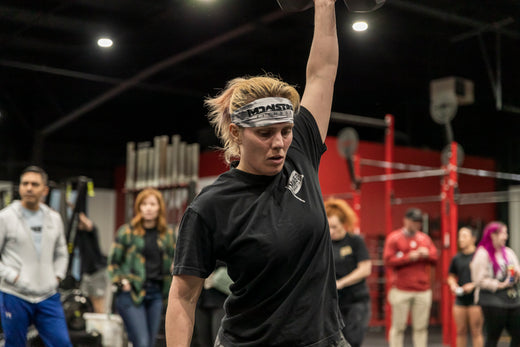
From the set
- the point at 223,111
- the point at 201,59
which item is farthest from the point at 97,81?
the point at 223,111

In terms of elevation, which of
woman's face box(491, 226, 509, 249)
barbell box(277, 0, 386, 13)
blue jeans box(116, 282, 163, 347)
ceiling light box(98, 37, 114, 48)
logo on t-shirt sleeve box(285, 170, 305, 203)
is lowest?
blue jeans box(116, 282, 163, 347)

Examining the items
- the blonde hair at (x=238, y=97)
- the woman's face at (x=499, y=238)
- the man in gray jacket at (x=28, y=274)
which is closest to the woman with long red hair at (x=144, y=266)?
the man in gray jacket at (x=28, y=274)

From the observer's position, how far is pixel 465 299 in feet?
22.0

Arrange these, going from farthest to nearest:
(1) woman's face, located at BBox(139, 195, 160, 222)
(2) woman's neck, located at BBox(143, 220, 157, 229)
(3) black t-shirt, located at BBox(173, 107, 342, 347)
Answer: (2) woman's neck, located at BBox(143, 220, 157, 229) < (1) woman's face, located at BBox(139, 195, 160, 222) < (3) black t-shirt, located at BBox(173, 107, 342, 347)

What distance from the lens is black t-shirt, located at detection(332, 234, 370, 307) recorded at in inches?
209

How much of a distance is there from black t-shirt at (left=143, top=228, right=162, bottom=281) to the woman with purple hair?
2.96 m

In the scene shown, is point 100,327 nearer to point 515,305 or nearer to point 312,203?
point 515,305

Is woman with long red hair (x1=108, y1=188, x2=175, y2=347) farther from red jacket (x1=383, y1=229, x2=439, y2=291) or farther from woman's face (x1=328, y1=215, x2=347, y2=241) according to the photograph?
red jacket (x1=383, y1=229, x2=439, y2=291)

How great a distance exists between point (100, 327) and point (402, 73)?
6123 mm

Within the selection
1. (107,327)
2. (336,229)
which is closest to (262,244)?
A: (336,229)

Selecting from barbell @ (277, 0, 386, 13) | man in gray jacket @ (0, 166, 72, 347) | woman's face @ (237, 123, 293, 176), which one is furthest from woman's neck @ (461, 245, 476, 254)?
woman's face @ (237, 123, 293, 176)

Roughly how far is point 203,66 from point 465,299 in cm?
521

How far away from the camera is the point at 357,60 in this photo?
30.9ft

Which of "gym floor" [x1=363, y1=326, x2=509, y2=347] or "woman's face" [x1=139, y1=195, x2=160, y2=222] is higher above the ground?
"woman's face" [x1=139, y1=195, x2=160, y2=222]
